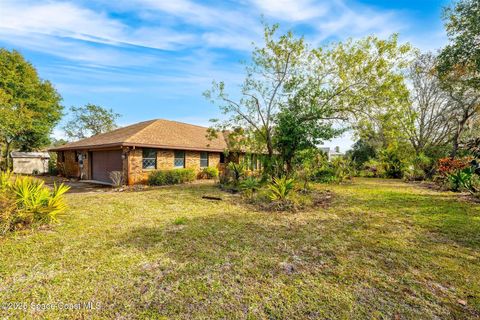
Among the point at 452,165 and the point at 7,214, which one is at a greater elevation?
the point at 452,165

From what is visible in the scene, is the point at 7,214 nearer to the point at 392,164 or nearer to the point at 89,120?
the point at 392,164

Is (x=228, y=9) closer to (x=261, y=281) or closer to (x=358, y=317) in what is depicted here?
(x=261, y=281)

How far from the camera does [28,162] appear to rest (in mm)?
25250

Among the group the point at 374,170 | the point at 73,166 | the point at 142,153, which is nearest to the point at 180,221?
the point at 142,153

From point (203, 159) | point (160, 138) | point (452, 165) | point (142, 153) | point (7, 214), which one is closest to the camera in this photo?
point (7, 214)

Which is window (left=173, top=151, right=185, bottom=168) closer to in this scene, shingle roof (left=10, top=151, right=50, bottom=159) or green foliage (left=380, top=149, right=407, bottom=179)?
green foliage (left=380, top=149, right=407, bottom=179)

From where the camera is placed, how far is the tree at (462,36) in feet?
27.9

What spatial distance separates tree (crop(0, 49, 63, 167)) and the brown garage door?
1068 centimetres

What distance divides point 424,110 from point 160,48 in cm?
2486

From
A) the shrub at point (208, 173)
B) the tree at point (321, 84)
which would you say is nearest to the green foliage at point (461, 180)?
the tree at point (321, 84)

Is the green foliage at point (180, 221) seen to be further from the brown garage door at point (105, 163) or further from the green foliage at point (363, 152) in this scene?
the green foliage at point (363, 152)

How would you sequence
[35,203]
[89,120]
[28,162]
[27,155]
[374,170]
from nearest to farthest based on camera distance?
[35,203] < [374,170] < [27,155] < [28,162] < [89,120]

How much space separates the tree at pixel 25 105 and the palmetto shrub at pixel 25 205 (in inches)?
802

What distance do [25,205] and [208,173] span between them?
500 inches
